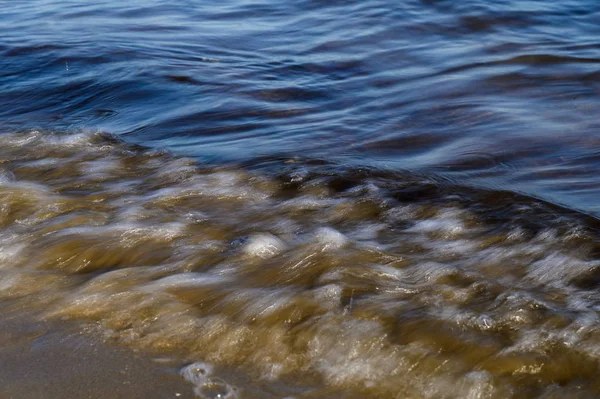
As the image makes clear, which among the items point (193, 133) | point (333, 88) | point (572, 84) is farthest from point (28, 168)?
point (572, 84)

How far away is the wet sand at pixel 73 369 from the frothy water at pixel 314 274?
0.21 feet

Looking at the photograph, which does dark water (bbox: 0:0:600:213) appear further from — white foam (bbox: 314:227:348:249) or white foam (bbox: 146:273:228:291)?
white foam (bbox: 146:273:228:291)

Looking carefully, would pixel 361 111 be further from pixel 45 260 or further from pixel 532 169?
pixel 45 260

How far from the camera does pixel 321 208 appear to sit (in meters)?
3.10

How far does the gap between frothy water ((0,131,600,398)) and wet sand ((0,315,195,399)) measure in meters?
0.06

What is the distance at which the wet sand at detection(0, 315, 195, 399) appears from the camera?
1974mm

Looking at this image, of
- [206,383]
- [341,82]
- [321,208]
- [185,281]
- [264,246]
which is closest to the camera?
[206,383]

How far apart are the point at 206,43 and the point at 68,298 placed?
4.11 meters

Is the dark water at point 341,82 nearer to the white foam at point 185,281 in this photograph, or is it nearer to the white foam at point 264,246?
the white foam at point 264,246

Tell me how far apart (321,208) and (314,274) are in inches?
23.7

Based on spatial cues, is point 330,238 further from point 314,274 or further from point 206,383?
point 206,383

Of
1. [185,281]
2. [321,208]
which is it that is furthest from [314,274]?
[321,208]

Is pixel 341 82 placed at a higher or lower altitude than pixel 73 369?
lower

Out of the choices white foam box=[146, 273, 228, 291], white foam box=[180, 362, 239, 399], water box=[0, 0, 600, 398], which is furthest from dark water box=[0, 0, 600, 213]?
white foam box=[180, 362, 239, 399]
